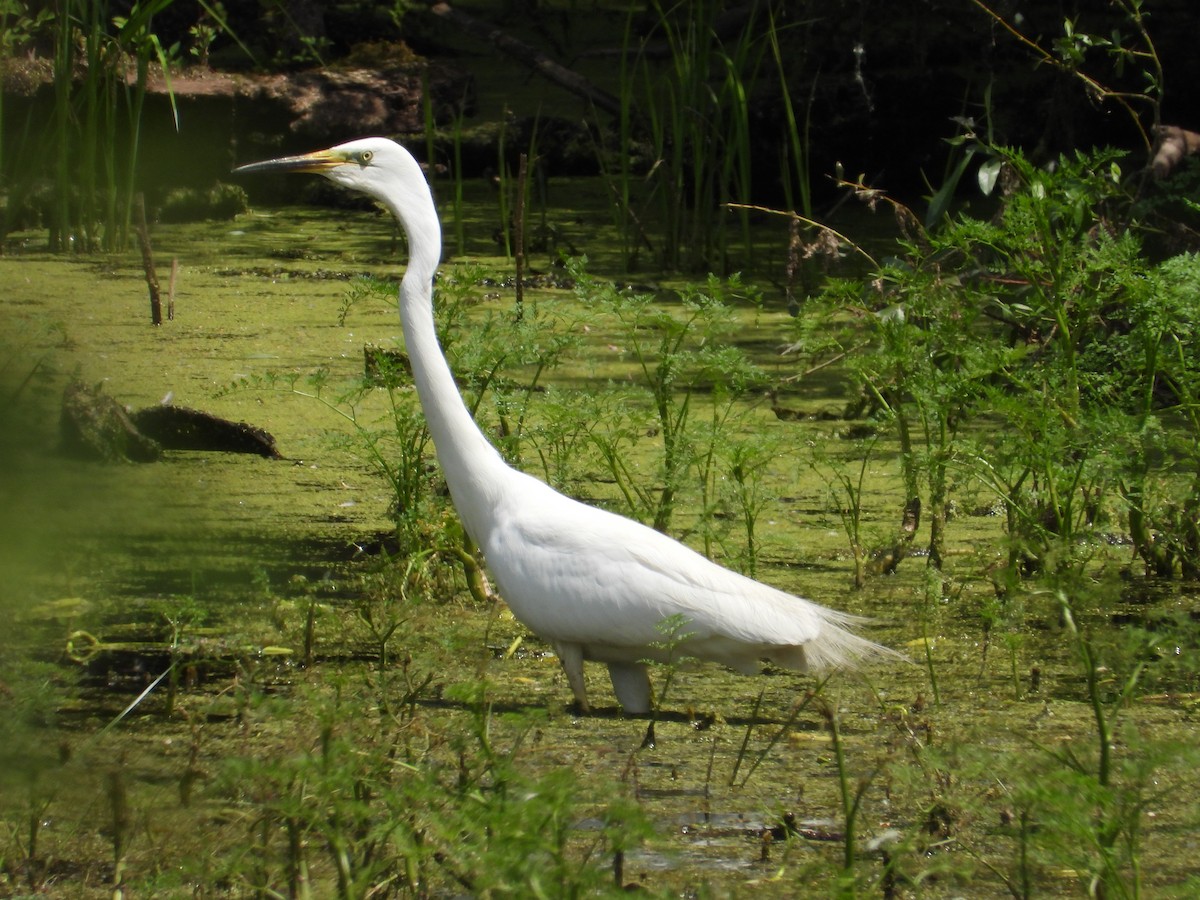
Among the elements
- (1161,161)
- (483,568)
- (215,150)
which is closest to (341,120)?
(215,150)

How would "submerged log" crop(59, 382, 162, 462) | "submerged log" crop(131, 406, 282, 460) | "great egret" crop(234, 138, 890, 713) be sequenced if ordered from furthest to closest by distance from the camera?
"submerged log" crop(131, 406, 282, 460), "great egret" crop(234, 138, 890, 713), "submerged log" crop(59, 382, 162, 462)

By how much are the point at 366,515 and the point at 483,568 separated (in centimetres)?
49

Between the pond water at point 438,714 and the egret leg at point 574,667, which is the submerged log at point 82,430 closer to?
the pond water at point 438,714

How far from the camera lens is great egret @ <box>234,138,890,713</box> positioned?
10.4 ft

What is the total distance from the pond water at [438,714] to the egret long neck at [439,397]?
32 cm

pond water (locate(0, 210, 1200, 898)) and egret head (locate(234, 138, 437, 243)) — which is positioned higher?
egret head (locate(234, 138, 437, 243))

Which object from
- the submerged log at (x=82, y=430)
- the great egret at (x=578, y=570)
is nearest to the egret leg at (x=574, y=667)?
the great egret at (x=578, y=570)

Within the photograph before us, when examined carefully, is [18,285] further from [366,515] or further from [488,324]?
[488,324]

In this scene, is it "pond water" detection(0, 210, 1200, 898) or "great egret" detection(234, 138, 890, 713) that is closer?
"pond water" detection(0, 210, 1200, 898)

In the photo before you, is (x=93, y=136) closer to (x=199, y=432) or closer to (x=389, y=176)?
(x=199, y=432)

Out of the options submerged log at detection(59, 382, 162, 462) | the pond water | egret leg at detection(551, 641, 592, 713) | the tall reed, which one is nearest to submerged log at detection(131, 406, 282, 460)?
the pond water

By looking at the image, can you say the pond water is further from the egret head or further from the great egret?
the egret head

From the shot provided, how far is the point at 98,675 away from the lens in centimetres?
326

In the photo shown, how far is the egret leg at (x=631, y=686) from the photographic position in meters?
3.34
